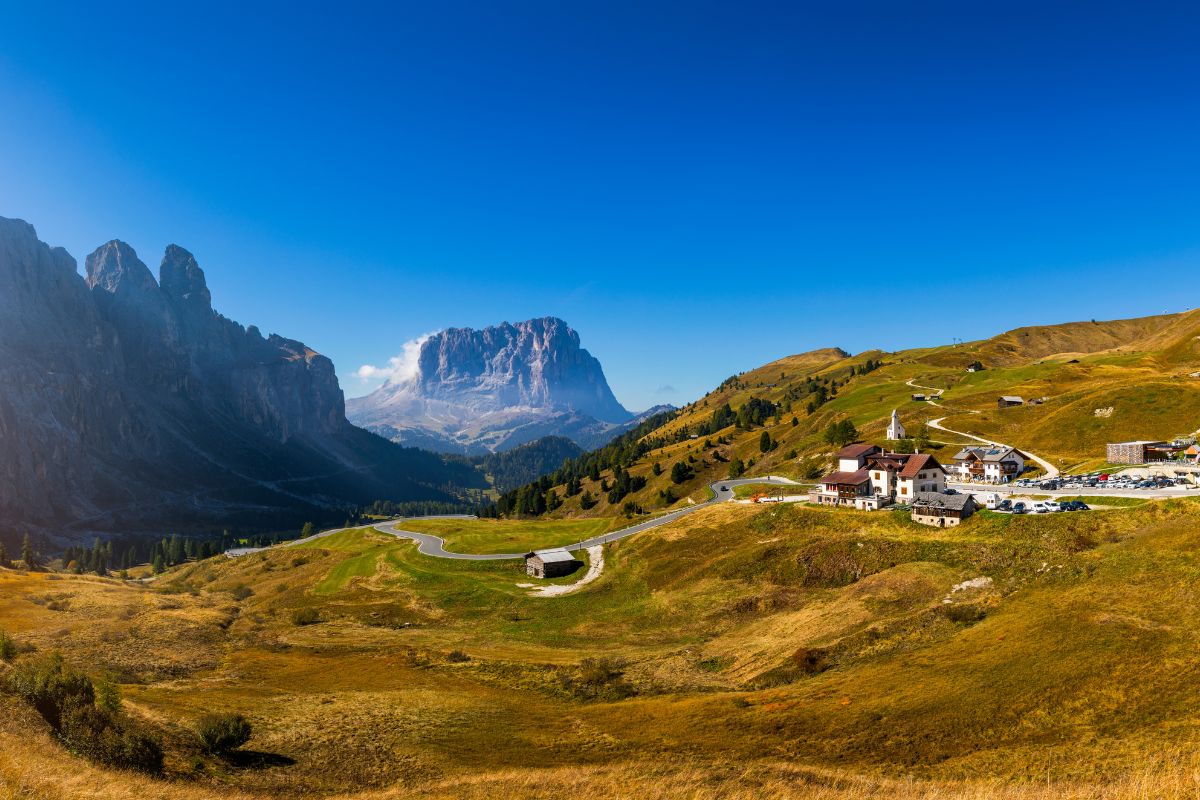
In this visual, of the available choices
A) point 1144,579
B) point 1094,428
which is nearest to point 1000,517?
point 1144,579

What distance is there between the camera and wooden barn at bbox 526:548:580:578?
9850cm

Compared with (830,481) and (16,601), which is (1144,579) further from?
(16,601)

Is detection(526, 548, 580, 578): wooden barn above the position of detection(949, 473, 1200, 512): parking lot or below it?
below

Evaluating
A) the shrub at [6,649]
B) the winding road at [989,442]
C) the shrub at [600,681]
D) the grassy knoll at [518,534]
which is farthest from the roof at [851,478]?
the shrub at [6,649]

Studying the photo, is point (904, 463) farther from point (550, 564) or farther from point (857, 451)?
point (550, 564)

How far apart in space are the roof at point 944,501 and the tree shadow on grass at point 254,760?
75259mm

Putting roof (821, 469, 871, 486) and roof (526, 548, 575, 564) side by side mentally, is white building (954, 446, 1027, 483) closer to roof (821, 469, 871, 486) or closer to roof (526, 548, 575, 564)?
roof (821, 469, 871, 486)

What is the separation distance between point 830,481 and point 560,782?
80664 millimetres

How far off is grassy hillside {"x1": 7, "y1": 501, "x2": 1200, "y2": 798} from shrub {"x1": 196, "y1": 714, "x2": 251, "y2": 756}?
1215 millimetres

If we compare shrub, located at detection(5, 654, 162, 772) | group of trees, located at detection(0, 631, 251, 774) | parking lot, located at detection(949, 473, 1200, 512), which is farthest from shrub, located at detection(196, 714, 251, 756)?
parking lot, located at detection(949, 473, 1200, 512)

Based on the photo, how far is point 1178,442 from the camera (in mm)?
110500

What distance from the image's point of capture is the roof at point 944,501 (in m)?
74.4

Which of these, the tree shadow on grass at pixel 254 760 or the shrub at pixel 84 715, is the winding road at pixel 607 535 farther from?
the shrub at pixel 84 715

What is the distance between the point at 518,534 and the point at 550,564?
37325mm
